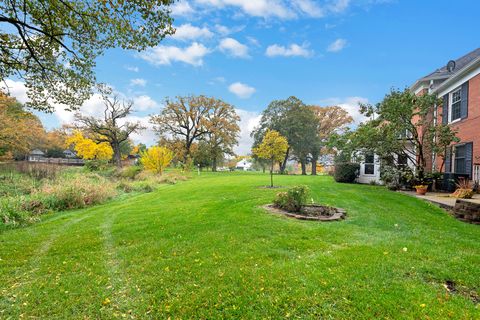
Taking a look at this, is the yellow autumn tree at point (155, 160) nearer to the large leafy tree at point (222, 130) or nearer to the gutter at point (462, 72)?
the large leafy tree at point (222, 130)

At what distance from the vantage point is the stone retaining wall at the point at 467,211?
20.5 ft

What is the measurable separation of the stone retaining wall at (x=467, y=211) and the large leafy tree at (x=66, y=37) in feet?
29.0

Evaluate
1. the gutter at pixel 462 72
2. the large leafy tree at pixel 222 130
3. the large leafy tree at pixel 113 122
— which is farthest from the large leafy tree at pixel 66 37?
the large leafy tree at pixel 222 130

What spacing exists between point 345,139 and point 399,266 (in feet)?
33.2

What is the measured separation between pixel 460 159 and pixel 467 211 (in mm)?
6918

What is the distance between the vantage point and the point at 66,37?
6.42 m

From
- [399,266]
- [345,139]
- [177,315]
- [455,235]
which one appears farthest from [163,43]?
[345,139]

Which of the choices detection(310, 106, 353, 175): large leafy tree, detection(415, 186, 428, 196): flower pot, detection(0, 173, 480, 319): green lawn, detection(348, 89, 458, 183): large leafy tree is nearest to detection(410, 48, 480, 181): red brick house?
detection(348, 89, 458, 183): large leafy tree

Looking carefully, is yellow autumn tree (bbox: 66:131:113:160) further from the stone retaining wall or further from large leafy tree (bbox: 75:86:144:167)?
the stone retaining wall

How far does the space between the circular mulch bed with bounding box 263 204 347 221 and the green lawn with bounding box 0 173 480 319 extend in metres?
0.39

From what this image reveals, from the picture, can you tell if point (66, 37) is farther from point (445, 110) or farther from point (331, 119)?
point (331, 119)

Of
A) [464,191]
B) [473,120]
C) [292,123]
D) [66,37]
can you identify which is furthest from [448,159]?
[292,123]

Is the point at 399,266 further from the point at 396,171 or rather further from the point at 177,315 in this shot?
the point at 396,171

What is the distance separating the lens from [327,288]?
2908mm
